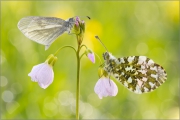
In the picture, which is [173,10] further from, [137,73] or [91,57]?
[91,57]

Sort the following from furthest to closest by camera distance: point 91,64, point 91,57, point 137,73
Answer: point 91,64 → point 137,73 → point 91,57

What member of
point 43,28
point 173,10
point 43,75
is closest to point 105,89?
point 43,75

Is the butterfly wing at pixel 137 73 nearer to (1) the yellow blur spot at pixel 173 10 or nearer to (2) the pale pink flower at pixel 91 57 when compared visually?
(2) the pale pink flower at pixel 91 57

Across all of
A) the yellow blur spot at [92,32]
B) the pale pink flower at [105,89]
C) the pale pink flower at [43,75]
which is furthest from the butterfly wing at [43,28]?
the yellow blur spot at [92,32]

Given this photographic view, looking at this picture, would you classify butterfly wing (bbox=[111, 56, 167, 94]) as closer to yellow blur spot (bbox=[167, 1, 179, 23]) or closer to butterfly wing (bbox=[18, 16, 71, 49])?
butterfly wing (bbox=[18, 16, 71, 49])

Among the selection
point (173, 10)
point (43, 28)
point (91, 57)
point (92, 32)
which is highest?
point (173, 10)

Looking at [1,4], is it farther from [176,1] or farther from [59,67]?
[176,1]
